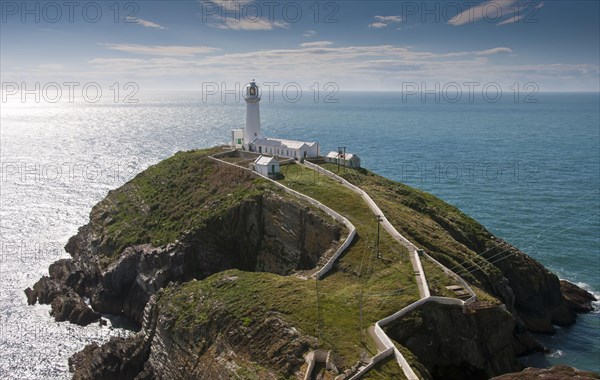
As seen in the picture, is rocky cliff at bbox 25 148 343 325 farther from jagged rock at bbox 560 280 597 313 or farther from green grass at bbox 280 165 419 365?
jagged rock at bbox 560 280 597 313

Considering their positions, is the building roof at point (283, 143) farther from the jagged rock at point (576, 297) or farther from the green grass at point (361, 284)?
the jagged rock at point (576, 297)

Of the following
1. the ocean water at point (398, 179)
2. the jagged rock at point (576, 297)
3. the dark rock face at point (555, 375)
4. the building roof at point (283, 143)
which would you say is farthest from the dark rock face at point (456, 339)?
the building roof at point (283, 143)

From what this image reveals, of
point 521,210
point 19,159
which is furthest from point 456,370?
point 19,159

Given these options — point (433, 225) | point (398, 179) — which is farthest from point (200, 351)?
point (398, 179)

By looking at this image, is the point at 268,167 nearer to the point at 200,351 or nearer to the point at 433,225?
the point at 433,225

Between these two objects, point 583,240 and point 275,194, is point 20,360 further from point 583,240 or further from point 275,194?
point 583,240

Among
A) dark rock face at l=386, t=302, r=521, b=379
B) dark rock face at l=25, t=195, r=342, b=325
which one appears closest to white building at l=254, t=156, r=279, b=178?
dark rock face at l=25, t=195, r=342, b=325
